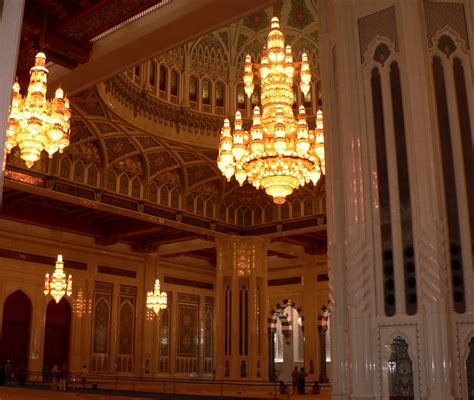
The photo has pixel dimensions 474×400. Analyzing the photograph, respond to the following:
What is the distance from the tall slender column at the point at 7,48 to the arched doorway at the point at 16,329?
15561 millimetres

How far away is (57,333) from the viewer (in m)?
17.5

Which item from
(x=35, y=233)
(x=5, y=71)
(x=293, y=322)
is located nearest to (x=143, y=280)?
(x=35, y=233)

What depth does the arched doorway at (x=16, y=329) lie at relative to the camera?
53.6ft

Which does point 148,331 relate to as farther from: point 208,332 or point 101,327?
point 208,332

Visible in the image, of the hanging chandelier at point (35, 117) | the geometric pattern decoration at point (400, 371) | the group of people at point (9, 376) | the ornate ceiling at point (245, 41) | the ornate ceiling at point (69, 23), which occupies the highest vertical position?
the ornate ceiling at point (245, 41)

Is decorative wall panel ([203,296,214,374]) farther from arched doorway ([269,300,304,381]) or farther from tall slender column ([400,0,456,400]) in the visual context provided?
tall slender column ([400,0,456,400])

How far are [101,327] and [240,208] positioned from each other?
5.55 meters

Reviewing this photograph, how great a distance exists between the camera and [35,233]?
1722 centimetres

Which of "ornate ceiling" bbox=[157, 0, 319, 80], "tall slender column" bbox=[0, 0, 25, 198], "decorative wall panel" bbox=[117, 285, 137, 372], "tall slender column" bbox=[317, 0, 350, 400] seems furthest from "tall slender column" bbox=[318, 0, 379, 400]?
"decorative wall panel" bbox=[117, 285, 137, 372]

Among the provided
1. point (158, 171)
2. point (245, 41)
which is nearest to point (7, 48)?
point (158, 171)

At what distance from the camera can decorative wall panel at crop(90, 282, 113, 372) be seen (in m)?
18.0

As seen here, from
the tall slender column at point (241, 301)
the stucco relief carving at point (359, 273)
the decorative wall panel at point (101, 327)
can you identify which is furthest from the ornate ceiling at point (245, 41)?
the stucco relief carving at point (359, 273)

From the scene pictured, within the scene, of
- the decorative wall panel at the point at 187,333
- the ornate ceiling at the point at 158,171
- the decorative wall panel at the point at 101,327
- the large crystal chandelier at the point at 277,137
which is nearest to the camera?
the large crystal chandelier at the point at 277,137

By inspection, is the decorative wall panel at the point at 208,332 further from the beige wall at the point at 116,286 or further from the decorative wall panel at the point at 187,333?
the decorative wall panel at the point at 187,333
